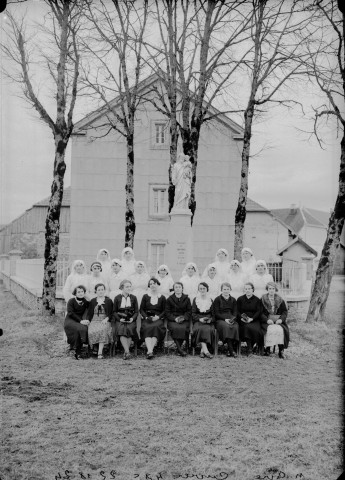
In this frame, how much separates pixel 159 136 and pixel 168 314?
44.2ft

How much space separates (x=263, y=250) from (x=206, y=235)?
5.98 m

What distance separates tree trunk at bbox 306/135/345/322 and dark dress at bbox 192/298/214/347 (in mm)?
4493

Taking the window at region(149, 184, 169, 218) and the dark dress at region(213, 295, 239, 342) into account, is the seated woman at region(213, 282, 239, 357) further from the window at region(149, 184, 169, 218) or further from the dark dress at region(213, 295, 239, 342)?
the window at region(149, 184, 169, 218)

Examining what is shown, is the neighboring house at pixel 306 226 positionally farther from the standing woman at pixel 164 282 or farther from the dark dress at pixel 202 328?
the dark dress at pixel 202 328

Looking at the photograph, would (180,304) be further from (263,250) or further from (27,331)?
(263,250)

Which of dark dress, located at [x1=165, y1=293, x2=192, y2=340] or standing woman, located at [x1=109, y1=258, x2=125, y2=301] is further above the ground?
standing woman, located at [x1=109, y1=258, x2=125, y2=301]

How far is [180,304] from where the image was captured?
9039 millimetres

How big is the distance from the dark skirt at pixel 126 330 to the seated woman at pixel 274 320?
93.8 inches

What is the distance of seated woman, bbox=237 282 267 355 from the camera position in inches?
352

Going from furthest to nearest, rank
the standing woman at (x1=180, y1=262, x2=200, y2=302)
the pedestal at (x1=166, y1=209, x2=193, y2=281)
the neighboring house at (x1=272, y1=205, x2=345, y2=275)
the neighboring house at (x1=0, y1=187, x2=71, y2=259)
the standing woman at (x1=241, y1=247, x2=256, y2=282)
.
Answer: the neighboring house at (x1=272, y1=205, x2=345, y2=275) < the neighboring house at (x1=0, y1=187, x2=71, y2=259) < the pedestal at (x1=166, y1=209, x2=193, y2=281) < the standing woman at (x1=241, y1=247, x2=256, y2=282) < the standing woman at (x1=180, y1=262, x2=200, y2=302)

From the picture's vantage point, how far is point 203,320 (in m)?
8.95

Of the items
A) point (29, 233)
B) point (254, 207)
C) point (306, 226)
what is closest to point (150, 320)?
point (254, 207)

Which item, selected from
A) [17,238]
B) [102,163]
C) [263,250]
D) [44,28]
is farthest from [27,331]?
[17,238]

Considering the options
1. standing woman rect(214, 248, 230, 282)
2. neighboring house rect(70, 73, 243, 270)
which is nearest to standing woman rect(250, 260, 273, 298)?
standing woman rect(214, 248, 230, 282)
